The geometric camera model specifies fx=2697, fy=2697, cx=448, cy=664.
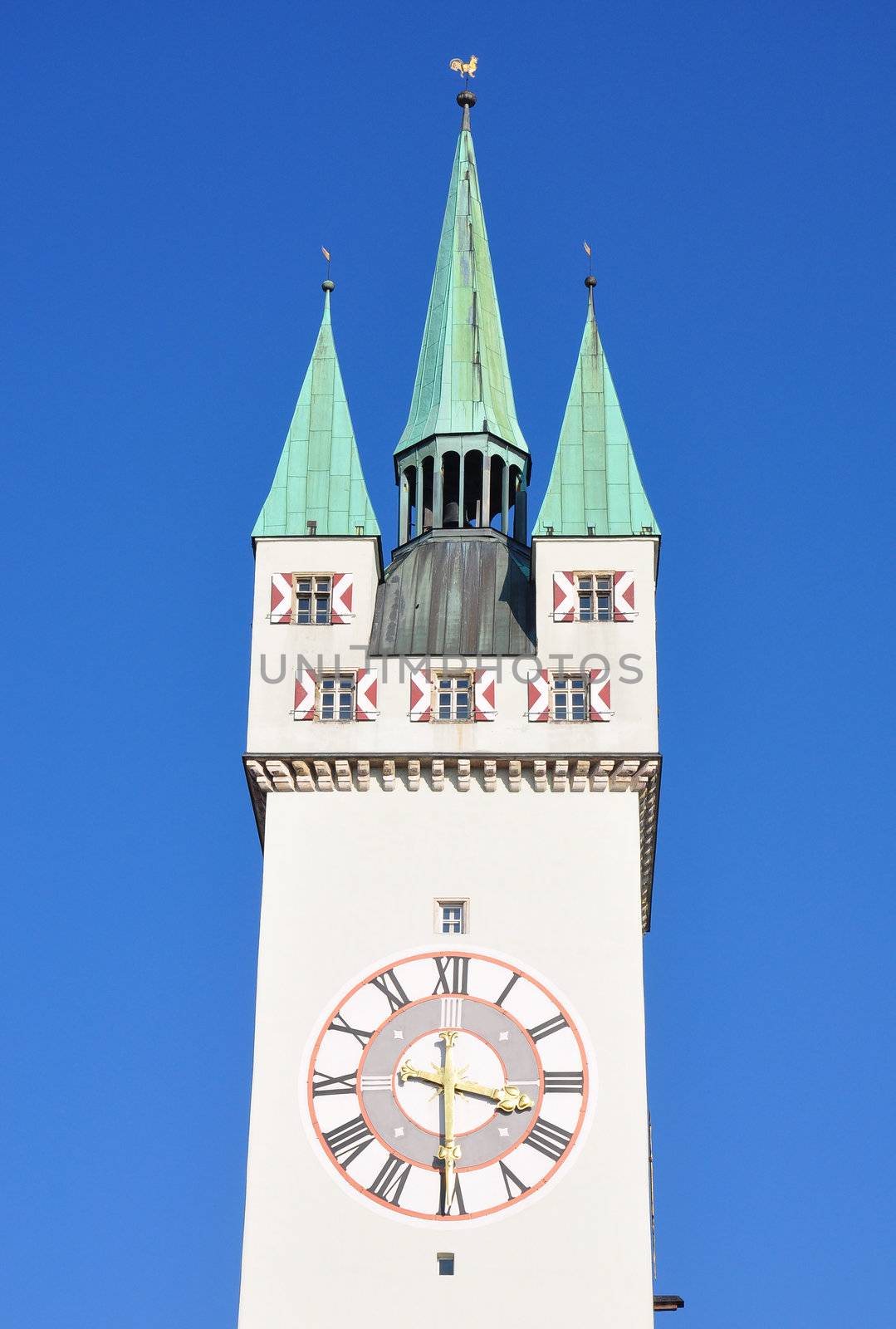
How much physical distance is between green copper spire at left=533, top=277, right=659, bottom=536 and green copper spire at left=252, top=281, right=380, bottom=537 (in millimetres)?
3141

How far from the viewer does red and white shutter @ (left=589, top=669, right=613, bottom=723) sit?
42000 millimetres

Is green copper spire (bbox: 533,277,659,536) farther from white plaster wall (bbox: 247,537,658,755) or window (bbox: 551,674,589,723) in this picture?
window (bbox: 551,674,589,723)

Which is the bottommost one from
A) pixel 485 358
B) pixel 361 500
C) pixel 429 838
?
pixel 429 838

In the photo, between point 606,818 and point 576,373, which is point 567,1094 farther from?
point 576,373

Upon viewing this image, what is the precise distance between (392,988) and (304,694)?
5.05 meters

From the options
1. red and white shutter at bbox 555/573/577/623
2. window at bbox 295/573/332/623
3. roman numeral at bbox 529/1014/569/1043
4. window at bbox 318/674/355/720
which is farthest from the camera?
window at bbox 295/573/332/623

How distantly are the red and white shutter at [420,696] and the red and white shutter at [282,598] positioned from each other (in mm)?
2331

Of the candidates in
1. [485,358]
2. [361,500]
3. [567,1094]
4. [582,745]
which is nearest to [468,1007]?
[567,1094]

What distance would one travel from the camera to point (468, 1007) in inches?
1577

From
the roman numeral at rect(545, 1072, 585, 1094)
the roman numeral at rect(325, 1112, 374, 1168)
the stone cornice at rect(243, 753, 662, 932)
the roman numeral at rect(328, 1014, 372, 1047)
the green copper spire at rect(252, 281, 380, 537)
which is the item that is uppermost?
the green copper spire at rect(252, 281, 380, 537)

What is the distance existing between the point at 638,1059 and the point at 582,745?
16.5ft

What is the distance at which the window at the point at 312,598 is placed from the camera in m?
43.4

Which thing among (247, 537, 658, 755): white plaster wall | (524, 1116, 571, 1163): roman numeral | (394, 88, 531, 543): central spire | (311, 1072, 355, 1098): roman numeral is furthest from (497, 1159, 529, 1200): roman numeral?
(394, 88, 531, 543): central spire

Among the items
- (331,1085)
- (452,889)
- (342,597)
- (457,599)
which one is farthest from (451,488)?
(331,1085)
